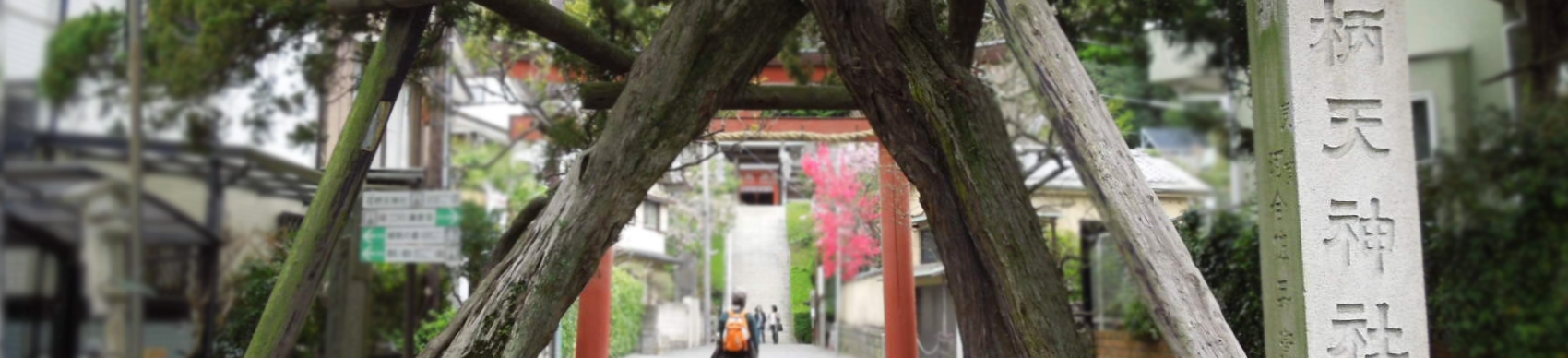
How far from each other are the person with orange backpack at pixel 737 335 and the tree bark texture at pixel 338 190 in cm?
239

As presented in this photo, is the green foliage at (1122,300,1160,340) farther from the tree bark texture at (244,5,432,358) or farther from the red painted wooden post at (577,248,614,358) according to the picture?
the tree bark texture at (244,5,432,358)

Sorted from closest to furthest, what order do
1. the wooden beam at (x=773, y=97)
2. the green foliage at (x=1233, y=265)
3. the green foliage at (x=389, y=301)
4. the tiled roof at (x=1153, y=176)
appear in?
the tiled roof at (x=1153, y=176), the wooden beam at (x=773, y=97), the green foliage at (x=1233, y=265), the green foliage at (x=389, y=301)

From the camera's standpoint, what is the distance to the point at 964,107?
17.1 feet

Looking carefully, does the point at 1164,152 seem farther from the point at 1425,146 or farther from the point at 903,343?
the point at 1425,146

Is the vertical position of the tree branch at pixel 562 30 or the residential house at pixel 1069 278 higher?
the tree branch at pixel 562 30

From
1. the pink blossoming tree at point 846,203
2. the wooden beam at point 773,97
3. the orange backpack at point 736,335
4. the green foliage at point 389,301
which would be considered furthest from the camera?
the green foliage at point 389,301

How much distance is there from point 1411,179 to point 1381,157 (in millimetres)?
123

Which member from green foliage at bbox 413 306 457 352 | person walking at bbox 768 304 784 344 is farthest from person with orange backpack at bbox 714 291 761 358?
green foliage at bbox 413 306 457 352

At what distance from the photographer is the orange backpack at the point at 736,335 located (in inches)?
285

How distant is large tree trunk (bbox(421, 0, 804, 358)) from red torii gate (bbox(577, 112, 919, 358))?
4.92ft

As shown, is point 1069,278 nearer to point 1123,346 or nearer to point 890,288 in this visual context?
point 1123,346

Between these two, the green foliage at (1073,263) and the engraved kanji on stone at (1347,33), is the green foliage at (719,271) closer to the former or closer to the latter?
the green foliage at (1073,263)

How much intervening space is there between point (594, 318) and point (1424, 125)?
445 cm

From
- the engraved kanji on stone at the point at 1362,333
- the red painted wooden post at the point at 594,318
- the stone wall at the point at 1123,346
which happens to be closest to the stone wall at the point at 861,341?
the red painted wooden post at the point at 594,318
